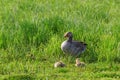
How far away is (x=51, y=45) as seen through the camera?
1084 centimetres

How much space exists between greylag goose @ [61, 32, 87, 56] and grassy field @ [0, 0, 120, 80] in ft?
0.52

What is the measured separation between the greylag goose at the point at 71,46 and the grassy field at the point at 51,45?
6.3 inches

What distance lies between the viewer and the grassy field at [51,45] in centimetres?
954

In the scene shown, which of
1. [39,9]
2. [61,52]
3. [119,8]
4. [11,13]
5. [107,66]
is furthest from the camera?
[119,8]

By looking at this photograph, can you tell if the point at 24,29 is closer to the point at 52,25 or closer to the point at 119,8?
the point at 52,25

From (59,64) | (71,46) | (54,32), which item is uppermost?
(54,32)

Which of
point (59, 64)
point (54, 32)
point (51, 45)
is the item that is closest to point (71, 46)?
point (51, 45)

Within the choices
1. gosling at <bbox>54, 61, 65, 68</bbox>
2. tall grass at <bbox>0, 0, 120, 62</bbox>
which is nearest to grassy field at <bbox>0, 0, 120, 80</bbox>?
tall grass at <bbox>0, 0, 120, 62</bbox>

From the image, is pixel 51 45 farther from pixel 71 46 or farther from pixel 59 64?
pixel 59 64

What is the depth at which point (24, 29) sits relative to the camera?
1132cm

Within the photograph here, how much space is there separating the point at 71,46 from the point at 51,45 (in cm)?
49

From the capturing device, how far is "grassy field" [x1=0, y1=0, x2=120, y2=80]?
31.3ft

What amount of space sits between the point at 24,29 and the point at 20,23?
0.26 m

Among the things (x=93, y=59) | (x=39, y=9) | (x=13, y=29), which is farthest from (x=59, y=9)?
(x=93, y=59)
